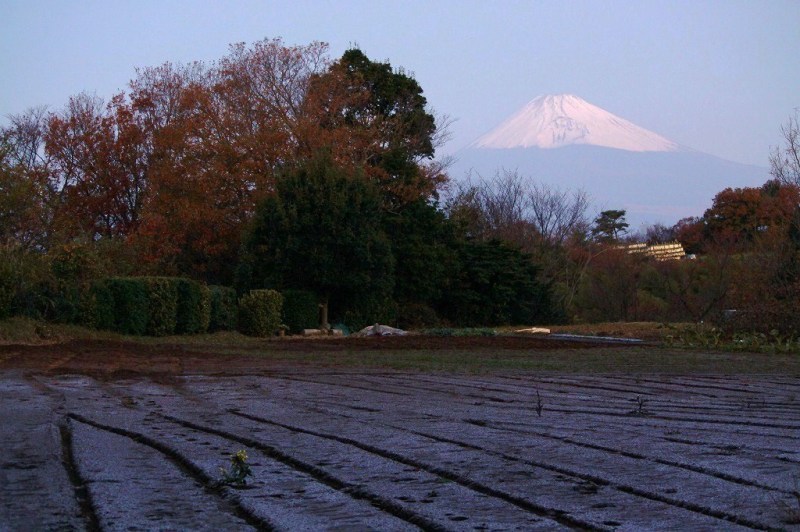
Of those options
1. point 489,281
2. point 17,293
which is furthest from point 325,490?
point 489,281

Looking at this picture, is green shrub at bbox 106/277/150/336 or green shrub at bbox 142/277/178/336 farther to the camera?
A: green shrub at bbox 142/277/178/336

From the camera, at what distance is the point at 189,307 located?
80.0 ft

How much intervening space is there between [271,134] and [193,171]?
11.6 ft

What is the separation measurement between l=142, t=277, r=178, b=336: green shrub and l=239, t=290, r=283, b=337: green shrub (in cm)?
351

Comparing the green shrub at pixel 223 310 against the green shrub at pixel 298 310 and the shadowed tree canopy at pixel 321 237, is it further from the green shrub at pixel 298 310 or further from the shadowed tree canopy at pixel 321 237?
the shadowed tree canopy at pixel 321 237

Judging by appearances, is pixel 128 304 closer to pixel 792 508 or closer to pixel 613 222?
pixel 792 508

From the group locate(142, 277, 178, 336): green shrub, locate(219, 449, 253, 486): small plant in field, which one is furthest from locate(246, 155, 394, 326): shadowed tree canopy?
locate(219, 449, 253, 486): small plant in field

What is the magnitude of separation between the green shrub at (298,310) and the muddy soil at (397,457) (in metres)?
17.7

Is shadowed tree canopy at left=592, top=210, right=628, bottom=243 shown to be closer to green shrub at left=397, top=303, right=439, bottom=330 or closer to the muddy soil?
green shrub at left=397, top=303, right=439, bottom=330

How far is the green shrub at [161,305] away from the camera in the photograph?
23266mm

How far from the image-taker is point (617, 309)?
45062mm

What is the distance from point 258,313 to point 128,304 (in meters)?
5.26

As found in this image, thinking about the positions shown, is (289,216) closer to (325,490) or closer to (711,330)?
(711,330)

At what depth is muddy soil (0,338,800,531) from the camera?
468 centimetres
